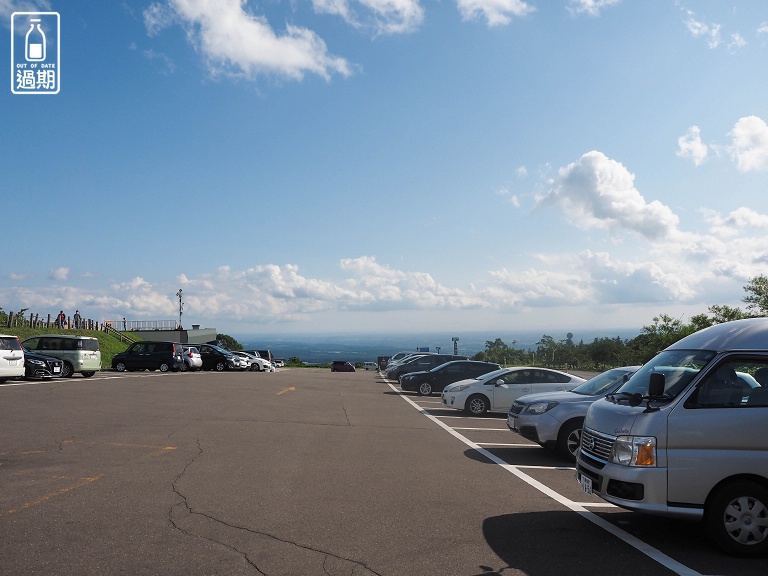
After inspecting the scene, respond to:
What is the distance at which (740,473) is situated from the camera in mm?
5758

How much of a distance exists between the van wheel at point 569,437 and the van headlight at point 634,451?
4515 mm

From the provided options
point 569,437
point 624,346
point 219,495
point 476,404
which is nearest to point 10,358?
point 476,404

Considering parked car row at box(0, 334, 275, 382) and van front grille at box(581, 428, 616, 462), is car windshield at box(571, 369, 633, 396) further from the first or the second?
parked car row at box(0, 334, 275, 382)

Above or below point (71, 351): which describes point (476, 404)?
below

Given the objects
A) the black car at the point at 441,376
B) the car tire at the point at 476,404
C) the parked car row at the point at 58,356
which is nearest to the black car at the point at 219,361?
the parked car row at the point at 58,356

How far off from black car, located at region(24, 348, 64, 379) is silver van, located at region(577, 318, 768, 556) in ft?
78.6

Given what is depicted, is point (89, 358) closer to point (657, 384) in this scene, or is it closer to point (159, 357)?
point (159, 357)

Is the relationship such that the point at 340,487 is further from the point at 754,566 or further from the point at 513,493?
the point at 754,566

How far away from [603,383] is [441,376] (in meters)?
14.0

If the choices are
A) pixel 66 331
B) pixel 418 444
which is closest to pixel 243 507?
pixel 418 444

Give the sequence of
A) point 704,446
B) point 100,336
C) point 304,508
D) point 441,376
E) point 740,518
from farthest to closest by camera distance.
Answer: point 100,336 < point 441,376 < point 304,508 < point 704,446 < point 740,518

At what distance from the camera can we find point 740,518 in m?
5.73

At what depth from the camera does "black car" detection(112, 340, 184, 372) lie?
3397 cm

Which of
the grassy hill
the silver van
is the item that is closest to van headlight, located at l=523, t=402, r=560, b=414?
the silver van
